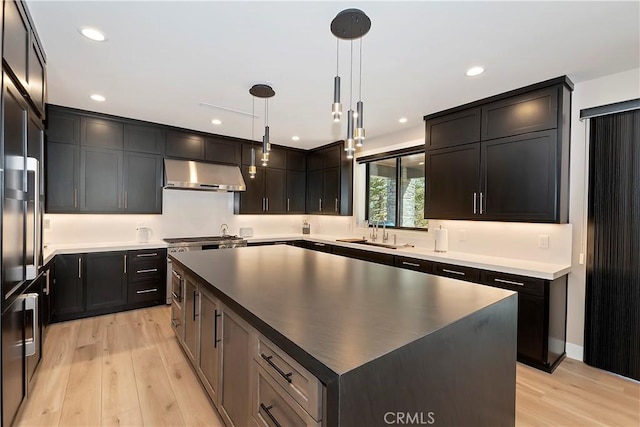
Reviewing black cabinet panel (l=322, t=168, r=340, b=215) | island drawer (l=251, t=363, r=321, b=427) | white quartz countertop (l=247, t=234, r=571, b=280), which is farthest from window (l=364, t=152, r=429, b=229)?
island drawer (l=251, t=363, r=321, b=427)

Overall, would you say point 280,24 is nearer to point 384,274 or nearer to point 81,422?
point 384,274

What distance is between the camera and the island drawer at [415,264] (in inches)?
135

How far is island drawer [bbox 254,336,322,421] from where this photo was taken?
974mm

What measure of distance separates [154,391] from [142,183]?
2928mm

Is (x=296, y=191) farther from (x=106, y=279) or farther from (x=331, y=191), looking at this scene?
(x=106, y=279)

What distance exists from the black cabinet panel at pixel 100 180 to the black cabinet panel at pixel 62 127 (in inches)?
7.2

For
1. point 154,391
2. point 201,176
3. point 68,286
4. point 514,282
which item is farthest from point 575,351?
point 68,286

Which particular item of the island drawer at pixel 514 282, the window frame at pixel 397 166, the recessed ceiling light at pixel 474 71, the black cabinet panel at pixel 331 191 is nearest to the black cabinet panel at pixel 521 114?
the recessed ceiling light at pixel 474 71

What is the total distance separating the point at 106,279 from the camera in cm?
380

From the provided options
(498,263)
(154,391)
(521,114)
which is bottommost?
(154,391)

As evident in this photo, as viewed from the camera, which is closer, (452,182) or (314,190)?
(452,182)

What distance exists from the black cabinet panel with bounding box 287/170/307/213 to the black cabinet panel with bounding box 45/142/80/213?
3117mm

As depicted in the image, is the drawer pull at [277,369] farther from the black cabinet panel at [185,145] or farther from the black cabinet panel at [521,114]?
the black cabinet panel at [185,145]

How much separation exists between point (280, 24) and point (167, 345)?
2.98m
